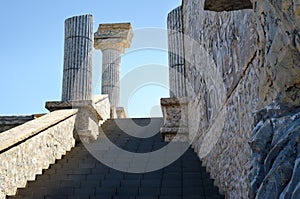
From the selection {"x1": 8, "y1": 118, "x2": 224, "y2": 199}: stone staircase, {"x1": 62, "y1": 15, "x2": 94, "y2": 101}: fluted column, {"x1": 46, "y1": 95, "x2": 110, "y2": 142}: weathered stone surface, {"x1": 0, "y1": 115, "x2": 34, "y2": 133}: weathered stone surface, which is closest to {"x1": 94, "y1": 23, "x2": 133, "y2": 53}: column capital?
{"x1": 62, "y1": 15, "x2": 94, "y2": 101}: fluted column

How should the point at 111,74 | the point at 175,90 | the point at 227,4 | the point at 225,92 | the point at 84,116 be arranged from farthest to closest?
the point at 111,74 < the point at 175,90 < the point at 84,116 < the point at 225,92 < the point at 227,4

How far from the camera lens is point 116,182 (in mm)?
4797

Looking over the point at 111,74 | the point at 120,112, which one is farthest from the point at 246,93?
the point at 111,74

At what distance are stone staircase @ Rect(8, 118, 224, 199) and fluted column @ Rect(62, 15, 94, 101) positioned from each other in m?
2.04

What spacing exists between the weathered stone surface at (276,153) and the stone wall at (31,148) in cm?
372

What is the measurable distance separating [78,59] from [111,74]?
12.6ft

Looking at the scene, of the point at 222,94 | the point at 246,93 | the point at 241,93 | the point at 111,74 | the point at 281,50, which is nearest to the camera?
the point at 281,50

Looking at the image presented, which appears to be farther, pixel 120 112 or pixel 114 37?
pixel 114 37

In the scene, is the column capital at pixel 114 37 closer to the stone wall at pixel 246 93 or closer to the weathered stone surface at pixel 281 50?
the stone wall at pixel 246 93

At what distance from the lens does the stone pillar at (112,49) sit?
39.1 ft

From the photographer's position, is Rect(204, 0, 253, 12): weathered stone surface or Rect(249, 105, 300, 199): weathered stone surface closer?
Rect(249, 105, 300, 199): weathered stone surface

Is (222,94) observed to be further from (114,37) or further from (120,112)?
(114,37)

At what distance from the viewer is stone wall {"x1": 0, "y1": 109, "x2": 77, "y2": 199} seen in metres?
4.80

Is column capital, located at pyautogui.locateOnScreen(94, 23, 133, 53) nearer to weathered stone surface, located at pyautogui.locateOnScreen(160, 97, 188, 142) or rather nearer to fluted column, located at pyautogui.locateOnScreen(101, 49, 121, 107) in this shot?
fluted column, located at pyautogui.locateOnScreen(101, 49, 121, 107)
